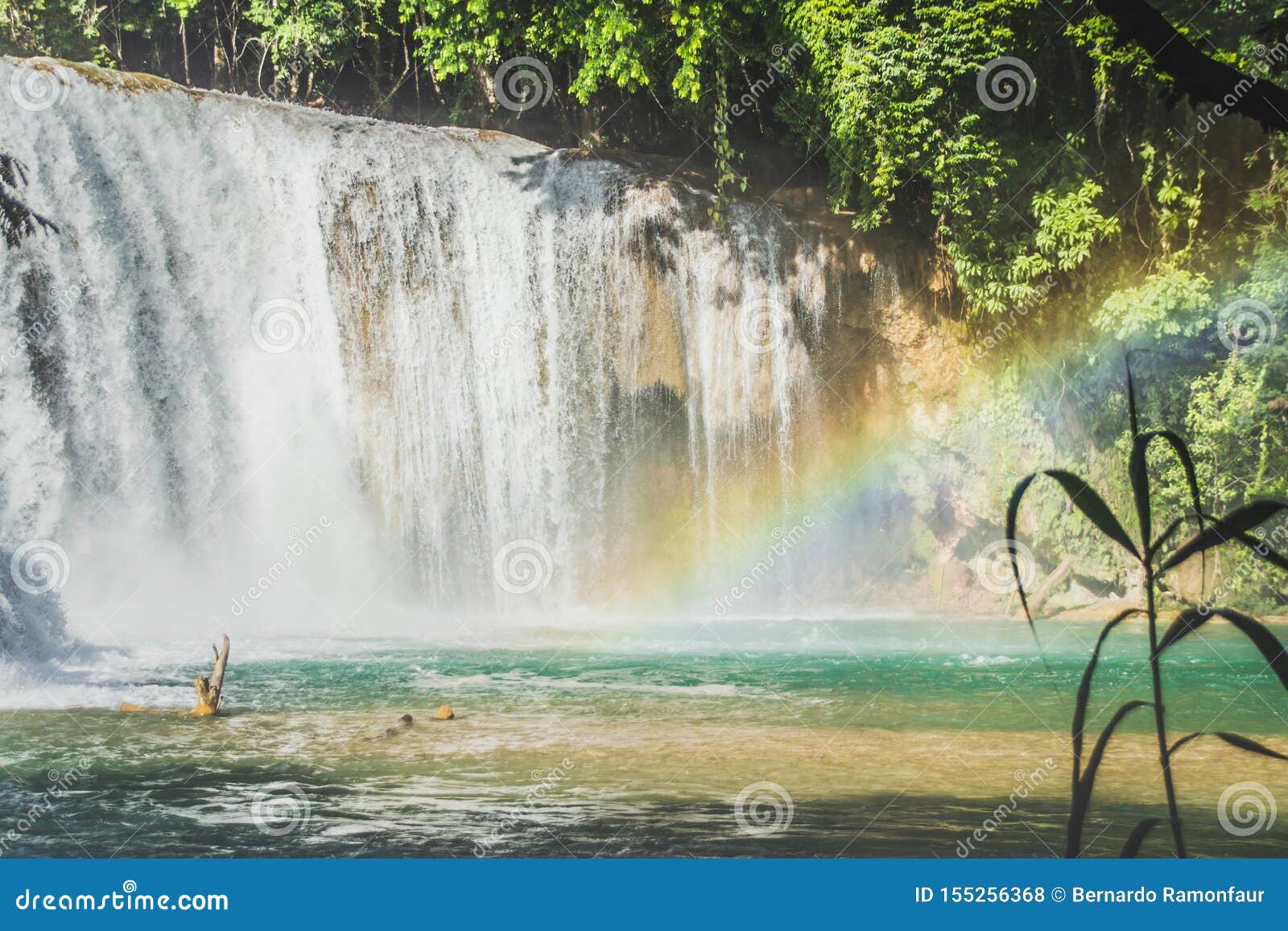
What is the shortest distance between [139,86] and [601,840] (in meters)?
12.6

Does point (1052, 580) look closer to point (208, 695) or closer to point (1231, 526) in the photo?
point (208, 695)

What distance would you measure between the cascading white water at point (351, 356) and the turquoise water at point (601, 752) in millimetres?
2801

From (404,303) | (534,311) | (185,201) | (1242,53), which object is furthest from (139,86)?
(1242,53)

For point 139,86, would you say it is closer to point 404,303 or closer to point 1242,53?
point 404,303

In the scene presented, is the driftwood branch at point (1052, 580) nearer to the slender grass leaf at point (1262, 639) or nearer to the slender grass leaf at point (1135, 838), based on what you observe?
the slender grass leaf at point (1135, 838)

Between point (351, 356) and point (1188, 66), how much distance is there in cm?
1558

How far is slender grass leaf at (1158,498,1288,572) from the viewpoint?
66.7 inches

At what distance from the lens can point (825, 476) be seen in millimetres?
18156

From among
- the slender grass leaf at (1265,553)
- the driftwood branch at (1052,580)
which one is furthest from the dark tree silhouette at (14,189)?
the slender grass leaf at (1265,553)

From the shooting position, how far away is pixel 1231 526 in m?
1.71

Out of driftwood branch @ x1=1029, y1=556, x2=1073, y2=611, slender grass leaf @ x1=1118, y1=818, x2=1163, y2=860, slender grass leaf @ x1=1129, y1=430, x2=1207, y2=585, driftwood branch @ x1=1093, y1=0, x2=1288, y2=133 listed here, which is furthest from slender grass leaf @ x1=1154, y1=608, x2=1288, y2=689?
driftwood branch @ x1=1029, y1=556, x2=1073, y2=611

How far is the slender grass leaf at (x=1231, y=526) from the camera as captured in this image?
5.56 feet

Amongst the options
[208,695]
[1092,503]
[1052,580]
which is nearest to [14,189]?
[208,695]

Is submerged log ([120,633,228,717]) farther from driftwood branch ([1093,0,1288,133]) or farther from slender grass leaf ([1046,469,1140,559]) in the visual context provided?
driftwood branch ([1093,0,1288,133])
